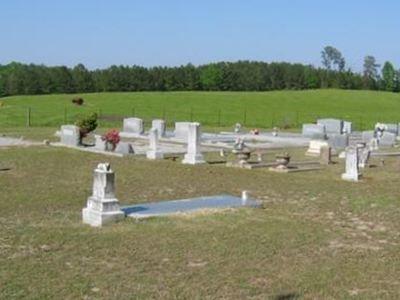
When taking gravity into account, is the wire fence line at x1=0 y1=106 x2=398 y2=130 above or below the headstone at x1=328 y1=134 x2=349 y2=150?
below

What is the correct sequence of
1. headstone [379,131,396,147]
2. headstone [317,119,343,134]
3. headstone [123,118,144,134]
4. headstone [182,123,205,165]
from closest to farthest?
headstone [182,123,205,165]
headstone [379,131,396,147]
headstone [123,118,144,134]
headstone [317,119,343,134]

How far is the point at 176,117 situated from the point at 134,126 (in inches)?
1000

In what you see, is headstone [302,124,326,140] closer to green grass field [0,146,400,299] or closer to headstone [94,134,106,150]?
headstone [94,134,106,150]

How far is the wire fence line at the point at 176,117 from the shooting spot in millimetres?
56938

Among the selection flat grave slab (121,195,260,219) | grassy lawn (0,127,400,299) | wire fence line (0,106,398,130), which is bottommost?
wire fence line (0,106,398,130)

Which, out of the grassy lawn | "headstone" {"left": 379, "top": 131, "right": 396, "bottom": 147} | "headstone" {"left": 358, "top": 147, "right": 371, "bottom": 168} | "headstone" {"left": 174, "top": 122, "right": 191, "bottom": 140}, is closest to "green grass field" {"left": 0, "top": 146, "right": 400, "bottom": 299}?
the grassy lawn

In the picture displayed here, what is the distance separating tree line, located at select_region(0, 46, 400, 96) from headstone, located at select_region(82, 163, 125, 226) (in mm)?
93732

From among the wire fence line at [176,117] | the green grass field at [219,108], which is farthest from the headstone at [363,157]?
the green grass field at [219,108]

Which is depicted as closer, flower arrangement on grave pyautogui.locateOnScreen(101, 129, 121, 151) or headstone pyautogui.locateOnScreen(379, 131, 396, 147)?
flower arrangement on grave pyautogui.locateOnScreen(101, 129, 121, 151)

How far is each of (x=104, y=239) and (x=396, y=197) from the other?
29.5 ft

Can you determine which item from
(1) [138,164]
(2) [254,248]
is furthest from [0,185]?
(2) [254,248]

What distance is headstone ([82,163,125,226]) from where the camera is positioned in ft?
43.8

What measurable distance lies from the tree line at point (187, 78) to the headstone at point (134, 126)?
2557 inches

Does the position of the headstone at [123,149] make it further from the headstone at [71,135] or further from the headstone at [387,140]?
the headstone at [387,140]
